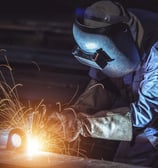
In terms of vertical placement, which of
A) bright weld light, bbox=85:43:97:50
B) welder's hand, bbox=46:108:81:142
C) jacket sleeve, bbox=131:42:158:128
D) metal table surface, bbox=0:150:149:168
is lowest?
metal table surface, bbox=0:150:149:168

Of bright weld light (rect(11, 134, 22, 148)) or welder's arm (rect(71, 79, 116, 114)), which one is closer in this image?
bright weld light (rect(11, 134, 22, 148))

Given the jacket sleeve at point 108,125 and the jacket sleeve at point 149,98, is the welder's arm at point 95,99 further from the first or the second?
the jacket sleeve at point 149,98

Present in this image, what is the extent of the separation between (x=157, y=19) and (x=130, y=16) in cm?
26

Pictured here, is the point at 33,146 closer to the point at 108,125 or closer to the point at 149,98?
the point at 108,125

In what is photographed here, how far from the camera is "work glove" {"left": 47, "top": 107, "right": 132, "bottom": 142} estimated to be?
8.78 ft

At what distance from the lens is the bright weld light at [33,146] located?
264cm

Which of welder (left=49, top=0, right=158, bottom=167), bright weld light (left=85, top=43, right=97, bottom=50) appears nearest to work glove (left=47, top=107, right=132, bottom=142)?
welder (left=49, top=0, right=158, bottom=167)

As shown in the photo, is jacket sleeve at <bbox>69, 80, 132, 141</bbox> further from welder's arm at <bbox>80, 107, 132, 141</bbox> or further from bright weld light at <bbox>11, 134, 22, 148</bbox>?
bright weld light at <bbox>11, 134, 22, 148</bbox>

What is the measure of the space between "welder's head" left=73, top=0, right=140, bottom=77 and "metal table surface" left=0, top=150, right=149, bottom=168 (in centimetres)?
64

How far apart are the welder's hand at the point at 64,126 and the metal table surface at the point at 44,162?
173mm

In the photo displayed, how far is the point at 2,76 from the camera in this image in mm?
4926

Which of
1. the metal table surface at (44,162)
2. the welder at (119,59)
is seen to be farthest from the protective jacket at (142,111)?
the metal table surface at (44,162)

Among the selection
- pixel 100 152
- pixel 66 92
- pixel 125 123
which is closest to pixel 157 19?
pixel 125 123

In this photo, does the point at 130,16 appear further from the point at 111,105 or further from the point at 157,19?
the point at 111,105
